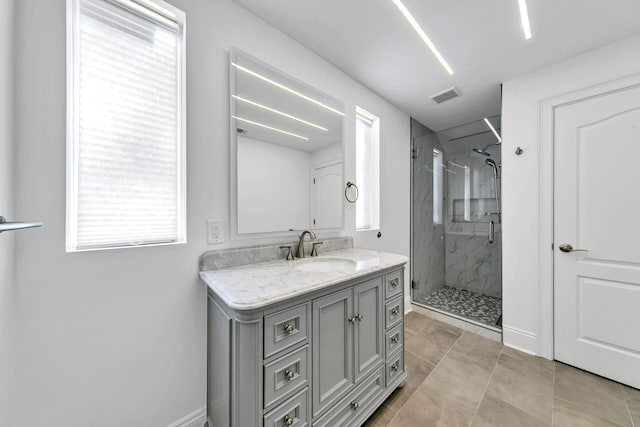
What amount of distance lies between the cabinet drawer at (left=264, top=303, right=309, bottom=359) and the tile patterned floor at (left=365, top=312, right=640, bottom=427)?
86 cm

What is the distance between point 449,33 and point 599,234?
190cm

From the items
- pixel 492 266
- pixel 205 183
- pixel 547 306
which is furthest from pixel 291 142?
pixel 492 266

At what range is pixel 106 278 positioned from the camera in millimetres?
1000

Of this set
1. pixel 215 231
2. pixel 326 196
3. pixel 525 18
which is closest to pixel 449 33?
pixel 525 18

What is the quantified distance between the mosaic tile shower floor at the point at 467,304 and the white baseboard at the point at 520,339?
0.27m

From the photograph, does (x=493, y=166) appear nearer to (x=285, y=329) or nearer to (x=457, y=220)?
(x=457, y=220)

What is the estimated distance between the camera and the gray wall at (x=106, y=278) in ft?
2.82

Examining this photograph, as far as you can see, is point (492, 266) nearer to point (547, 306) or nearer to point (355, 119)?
point (547, 306)

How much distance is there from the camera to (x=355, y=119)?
2.17m

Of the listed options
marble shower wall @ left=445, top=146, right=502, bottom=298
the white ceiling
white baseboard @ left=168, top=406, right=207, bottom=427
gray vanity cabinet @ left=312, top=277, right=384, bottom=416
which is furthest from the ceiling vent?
white baseboard @ left=168, top=406, right=207, bottom=427

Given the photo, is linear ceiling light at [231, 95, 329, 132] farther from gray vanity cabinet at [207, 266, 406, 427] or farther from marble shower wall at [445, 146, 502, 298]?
marble shower wall at [445, 146, 502, 298]

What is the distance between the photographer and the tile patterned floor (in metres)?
1.34

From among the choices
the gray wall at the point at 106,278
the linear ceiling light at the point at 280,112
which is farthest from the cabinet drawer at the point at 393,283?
the linear ceiling light at the point at 280,112

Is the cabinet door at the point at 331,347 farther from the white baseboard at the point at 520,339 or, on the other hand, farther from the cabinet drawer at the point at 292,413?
the white baseboard at the point at 520,339
